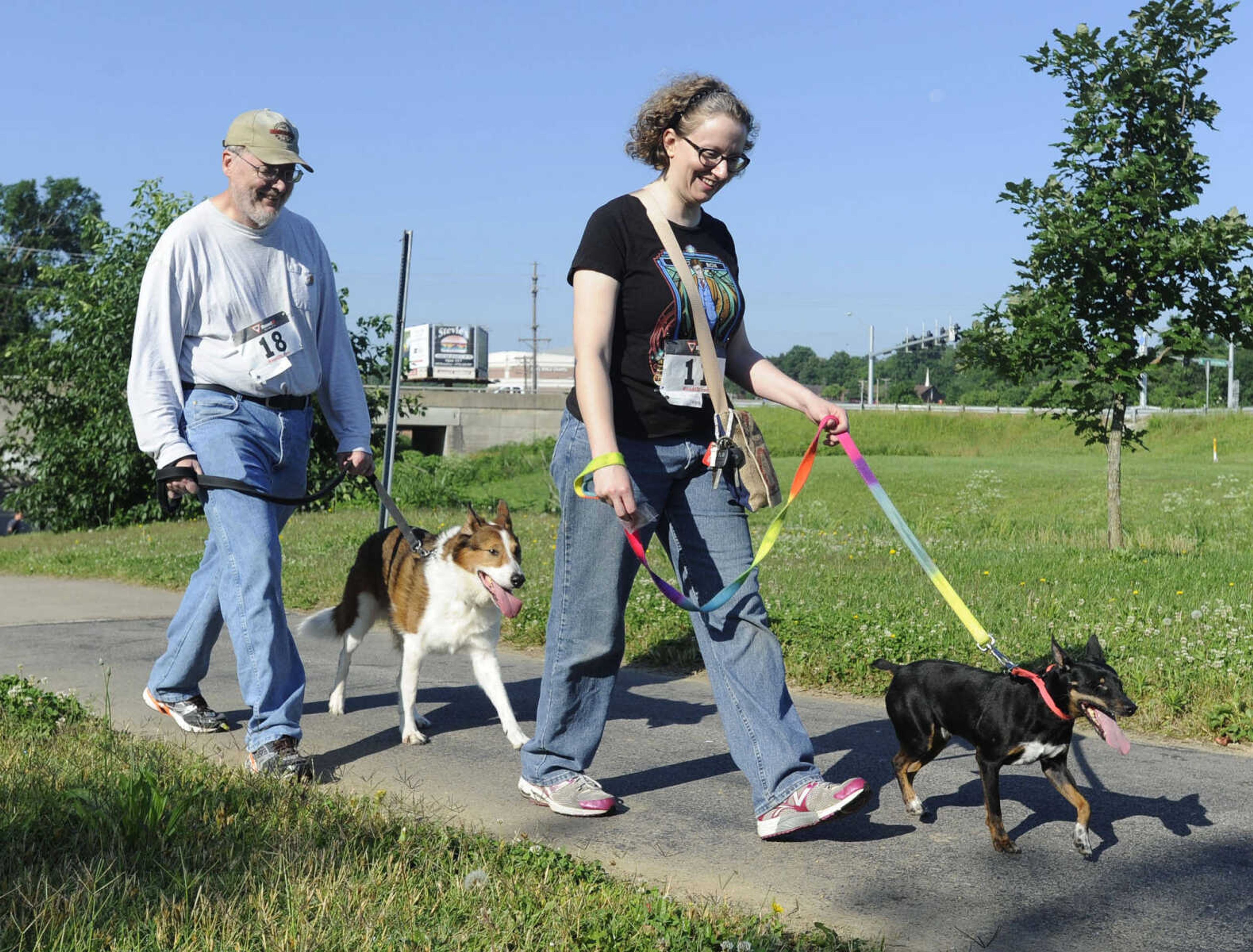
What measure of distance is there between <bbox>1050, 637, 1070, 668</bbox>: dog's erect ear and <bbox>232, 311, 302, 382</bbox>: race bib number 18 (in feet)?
9.87

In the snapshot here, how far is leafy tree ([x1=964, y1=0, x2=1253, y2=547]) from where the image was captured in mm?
10383

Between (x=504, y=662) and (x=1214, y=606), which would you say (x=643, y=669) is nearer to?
(x=504, y=662)

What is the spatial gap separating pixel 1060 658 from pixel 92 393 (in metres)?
23.4

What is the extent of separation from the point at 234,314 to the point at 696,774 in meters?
2.55

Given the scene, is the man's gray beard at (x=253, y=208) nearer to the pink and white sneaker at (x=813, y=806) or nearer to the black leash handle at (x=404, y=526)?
the black leash handle at (x=404, y=526)

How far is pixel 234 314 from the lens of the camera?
186 inches

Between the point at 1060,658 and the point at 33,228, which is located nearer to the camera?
the point at 1060,658

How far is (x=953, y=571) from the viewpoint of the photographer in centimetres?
941

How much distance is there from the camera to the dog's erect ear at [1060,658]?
3.89m

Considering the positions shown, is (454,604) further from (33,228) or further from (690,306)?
(33,228)

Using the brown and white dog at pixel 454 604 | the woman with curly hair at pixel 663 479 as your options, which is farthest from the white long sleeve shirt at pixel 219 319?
the woman with curly hair at pixel 663 479

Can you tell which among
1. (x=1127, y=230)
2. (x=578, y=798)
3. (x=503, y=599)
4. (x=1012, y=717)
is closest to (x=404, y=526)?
(x=503, y=599)

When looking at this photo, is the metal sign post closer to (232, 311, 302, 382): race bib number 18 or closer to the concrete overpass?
(232, 311, 302, 382): race bib number 18

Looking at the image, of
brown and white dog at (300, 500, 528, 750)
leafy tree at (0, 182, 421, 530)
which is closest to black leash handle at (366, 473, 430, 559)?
brown and white dog at (300, 500, 528, 750)
